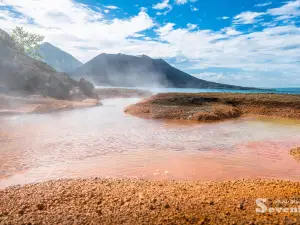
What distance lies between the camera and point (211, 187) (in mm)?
7797

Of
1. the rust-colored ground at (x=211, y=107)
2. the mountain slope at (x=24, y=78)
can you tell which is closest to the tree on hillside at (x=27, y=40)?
the mountain slope at (x=24, y=78)

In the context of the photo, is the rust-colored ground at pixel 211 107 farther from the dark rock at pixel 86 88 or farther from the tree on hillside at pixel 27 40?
the tree on hillside at pixel 27 40

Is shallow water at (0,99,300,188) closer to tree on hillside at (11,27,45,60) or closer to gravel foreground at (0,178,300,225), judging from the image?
gravel foreground at (0,178,300,225)

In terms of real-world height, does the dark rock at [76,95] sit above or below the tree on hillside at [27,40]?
below

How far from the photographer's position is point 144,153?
13.0 m

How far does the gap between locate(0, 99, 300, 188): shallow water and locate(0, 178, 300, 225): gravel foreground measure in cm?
180

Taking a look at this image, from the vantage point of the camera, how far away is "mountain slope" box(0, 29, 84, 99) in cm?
4312

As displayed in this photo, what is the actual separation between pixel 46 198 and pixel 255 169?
28.0 ft

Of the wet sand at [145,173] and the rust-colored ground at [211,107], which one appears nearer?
the wet sand at [145,173]

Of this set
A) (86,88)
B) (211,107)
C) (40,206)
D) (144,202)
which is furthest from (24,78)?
(144,202)

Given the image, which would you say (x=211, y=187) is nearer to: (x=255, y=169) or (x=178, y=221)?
(x=178, y=221)

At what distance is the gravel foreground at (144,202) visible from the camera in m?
5.55

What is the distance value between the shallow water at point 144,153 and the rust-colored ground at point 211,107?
6.30 metres

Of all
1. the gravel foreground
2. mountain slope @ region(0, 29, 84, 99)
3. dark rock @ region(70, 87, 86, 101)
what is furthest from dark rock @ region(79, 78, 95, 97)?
the gravel foreground
